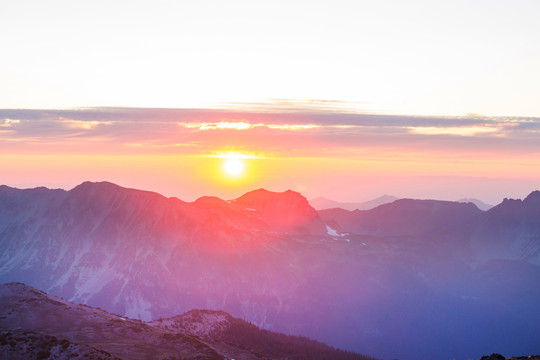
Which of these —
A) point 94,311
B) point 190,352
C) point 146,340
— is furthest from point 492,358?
point 94,311

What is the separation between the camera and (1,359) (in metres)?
118

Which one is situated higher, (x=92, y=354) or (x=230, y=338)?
(x=92, y=354)

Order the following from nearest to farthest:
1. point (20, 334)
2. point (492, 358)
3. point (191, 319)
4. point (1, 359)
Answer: point (492, 358) → point (1, 359) → point (20, 334) → point (191, 319)

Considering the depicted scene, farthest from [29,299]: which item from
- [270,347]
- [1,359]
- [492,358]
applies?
[492,358]

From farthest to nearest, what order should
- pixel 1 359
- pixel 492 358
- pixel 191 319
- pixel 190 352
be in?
pixel 191 319, pixel 190 352, pixel 1 359, pixel 492 358

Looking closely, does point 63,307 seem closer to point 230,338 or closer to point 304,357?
point 230,338

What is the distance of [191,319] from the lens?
19200 centimetres

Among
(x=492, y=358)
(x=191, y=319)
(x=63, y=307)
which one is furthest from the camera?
(x=191, y=319)

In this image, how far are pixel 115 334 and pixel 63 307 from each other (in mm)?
20143

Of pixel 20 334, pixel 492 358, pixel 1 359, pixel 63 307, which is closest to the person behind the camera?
pixel 492 358

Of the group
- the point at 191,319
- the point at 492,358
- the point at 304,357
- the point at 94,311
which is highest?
the point at 492,358

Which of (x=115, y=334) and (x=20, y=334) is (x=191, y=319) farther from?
(x=20, y=334)

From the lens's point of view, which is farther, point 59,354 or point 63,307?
point 63,307

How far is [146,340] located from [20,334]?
89.8 feet
